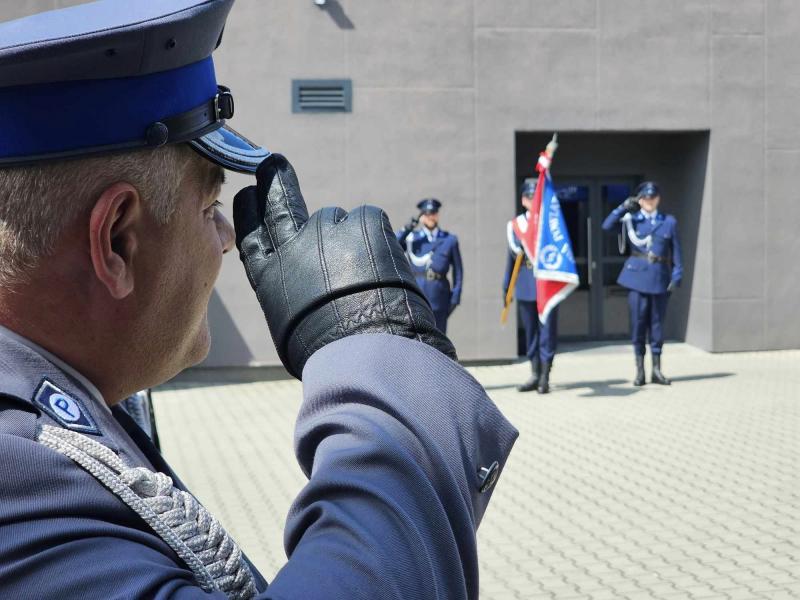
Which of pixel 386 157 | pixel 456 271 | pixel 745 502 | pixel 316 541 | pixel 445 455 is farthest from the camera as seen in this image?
pixel 386 157

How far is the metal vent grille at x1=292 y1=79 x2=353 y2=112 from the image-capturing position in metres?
A: 12.6

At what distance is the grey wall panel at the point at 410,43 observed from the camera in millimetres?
12711

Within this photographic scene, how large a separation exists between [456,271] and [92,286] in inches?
426

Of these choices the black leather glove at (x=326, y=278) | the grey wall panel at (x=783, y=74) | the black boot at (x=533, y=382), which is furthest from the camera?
the grey wall panel at (x=783, y=74)

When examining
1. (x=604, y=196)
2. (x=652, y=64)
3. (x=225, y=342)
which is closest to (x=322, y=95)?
(x=225, y=342)

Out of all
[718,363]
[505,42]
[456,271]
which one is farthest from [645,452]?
[505,42]

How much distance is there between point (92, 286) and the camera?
924 millimetres

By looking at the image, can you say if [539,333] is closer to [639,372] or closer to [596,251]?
[639,372]

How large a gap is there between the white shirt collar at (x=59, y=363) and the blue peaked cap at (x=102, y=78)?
0.47ft

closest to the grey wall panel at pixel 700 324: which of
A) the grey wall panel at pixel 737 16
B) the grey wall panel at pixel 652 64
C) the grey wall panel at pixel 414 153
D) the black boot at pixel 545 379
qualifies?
the grey wall panel at pixel 652 64

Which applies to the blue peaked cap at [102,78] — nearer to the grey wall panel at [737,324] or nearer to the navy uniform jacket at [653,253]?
the navy uniform jacket at [653,253]

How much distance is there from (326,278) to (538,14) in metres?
12.6

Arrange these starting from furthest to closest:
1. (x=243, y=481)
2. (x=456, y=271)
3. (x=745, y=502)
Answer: (x=456, y=271) → (x=243, y=481) → (x=745, y=502)

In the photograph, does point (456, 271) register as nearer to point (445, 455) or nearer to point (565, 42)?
point (565, 42)
